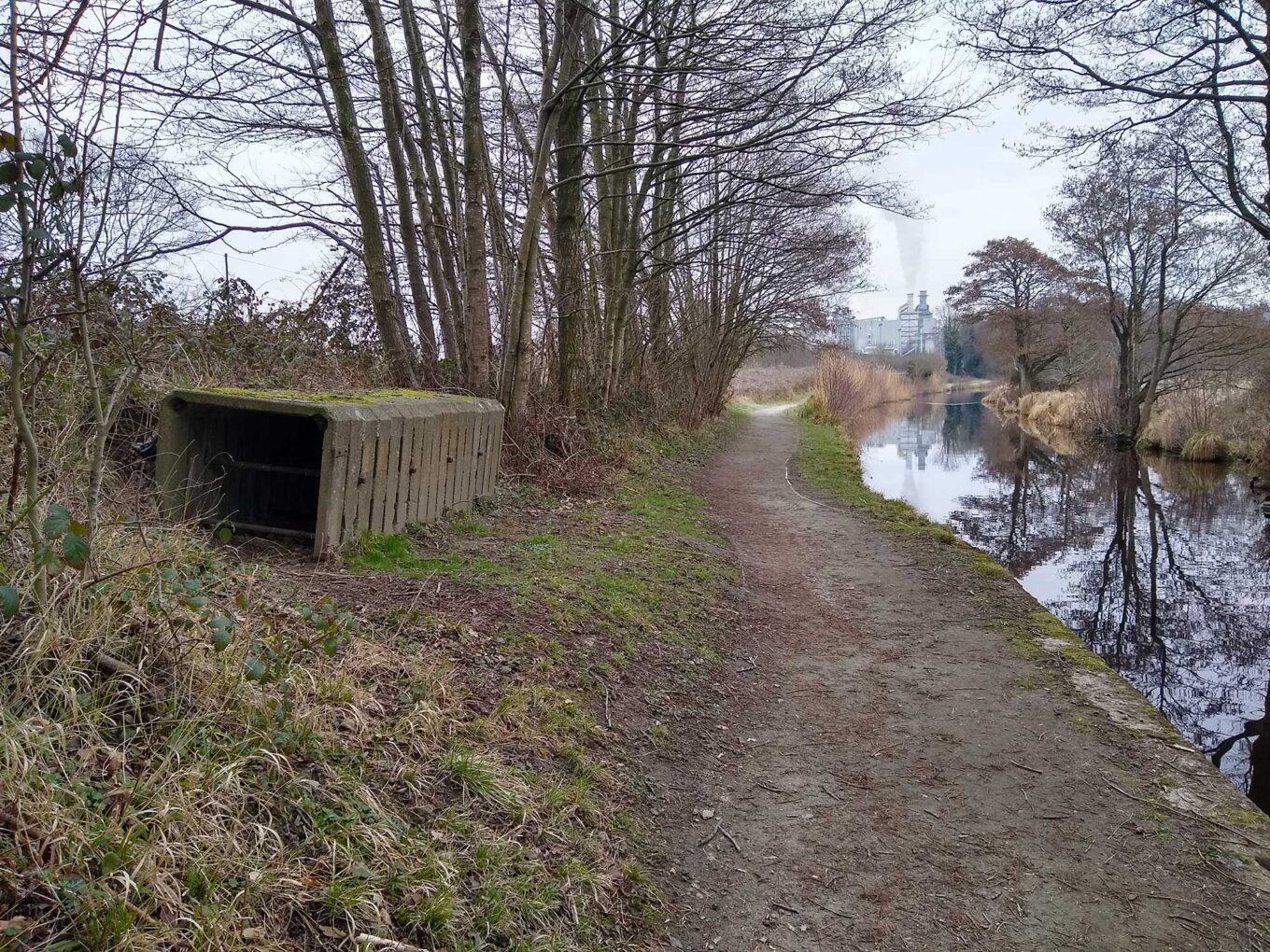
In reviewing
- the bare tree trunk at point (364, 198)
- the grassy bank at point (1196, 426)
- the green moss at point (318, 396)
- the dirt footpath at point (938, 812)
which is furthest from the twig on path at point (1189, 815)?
the grassy bank at point (1196, 426)

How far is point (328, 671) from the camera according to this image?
10.5ft

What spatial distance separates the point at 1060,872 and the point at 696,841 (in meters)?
1.49

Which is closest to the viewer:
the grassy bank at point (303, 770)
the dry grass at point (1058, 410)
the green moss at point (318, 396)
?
the grassy bank at point (303, 770)

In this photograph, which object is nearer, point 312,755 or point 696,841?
point 312,755

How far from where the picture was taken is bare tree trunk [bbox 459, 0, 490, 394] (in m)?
8.65

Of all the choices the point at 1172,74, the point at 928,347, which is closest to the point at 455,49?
the point at 1172,74

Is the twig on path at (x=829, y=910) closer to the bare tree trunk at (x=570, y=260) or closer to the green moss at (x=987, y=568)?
the green moss at (x=987, y=568)

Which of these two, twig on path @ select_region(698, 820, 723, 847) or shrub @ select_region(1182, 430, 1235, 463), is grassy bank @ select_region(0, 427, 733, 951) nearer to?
twig on path @ select_region(698, 820, 723, 847)

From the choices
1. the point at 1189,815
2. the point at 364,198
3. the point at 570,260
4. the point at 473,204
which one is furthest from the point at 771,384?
the point at 1189,815

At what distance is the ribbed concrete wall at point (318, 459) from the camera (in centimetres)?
525

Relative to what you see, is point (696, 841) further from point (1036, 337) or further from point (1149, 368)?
point (1036, 337)

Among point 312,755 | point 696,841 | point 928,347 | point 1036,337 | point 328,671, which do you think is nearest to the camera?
point 312,755

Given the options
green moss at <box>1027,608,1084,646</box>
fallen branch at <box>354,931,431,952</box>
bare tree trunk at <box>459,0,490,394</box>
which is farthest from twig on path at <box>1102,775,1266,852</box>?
bare tree trunk at <box>459,0,490,394</box>

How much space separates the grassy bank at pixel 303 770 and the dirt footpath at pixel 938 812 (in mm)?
447
